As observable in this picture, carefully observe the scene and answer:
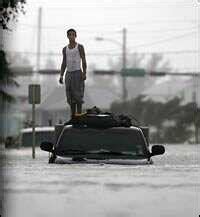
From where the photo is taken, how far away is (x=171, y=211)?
13.9 ft

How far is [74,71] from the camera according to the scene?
10.9 meters

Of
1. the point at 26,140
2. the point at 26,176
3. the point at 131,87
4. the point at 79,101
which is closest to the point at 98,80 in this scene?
the point at 131,87


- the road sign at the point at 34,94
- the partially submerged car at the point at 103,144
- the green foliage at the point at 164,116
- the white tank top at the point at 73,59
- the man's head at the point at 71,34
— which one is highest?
the man's head at the point at 71,34

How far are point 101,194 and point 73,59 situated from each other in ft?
20.2

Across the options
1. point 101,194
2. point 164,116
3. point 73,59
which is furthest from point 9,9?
point 164,116

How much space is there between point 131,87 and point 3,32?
84.2m

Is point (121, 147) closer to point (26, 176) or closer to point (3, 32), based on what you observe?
point (3, 32)

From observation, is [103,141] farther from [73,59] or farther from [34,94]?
[34,94]

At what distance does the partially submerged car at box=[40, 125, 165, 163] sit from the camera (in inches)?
311

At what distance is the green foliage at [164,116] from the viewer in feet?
146

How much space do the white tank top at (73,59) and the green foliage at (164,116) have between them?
31.8m

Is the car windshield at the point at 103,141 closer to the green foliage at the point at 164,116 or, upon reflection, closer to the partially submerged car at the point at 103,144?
the partially submerged car at the point at 103,144

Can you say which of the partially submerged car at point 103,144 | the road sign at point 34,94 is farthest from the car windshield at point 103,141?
the road sign at point 34,94

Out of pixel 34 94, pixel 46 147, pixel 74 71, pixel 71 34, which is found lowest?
pixel 46 147
